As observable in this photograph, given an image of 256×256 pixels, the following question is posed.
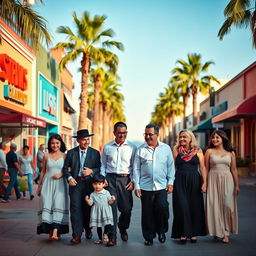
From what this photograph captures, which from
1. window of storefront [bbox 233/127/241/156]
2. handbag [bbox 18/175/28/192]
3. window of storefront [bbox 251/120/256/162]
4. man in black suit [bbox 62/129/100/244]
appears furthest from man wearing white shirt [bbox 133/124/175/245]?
window of storefront [bbox 233/127/241/156]

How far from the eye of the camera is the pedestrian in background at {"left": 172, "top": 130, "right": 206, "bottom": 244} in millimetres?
7631

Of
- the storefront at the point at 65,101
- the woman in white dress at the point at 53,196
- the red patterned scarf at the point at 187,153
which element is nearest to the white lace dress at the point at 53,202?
the woman in white dress at the point at 53,196

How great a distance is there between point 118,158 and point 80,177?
0.70 m

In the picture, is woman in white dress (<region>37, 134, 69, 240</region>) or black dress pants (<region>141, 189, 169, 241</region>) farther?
woman in white dress (<region>37, 134, 69, 240</region>)

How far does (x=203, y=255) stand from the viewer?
6.72m

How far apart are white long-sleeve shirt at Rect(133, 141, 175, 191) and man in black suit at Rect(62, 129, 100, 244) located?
2.37ft

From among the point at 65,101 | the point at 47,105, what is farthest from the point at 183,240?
the point at 65,101

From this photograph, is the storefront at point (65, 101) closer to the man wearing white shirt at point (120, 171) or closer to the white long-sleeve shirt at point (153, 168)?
the man wearing white shirt at point (120, 171)

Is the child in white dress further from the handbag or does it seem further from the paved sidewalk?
the handbag

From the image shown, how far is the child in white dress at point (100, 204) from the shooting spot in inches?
292

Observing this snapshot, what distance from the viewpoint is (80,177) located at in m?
7.69

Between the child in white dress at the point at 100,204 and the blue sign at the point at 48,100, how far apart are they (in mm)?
17849

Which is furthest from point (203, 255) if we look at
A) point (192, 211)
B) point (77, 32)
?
point (77, 32)

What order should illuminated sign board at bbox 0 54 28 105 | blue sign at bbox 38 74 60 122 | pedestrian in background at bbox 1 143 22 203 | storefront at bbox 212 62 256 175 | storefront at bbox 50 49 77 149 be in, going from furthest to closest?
storefront at bbox 50 49 77 149, blue sign at bbox 38 74 60 122, storefront at bbox 212 62 256 175, illuminated sign board at bbox 0 54 28 105, pedestrian in background at bbox 1 143 22 203
